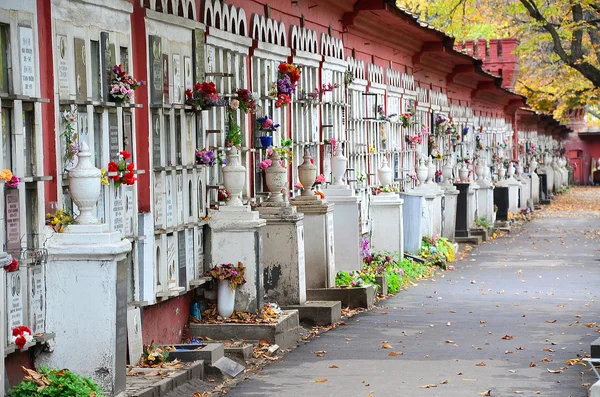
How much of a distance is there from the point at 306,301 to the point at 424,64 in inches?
559

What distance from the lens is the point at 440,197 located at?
25.9 metres

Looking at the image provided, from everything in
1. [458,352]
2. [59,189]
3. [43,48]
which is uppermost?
[43,48]

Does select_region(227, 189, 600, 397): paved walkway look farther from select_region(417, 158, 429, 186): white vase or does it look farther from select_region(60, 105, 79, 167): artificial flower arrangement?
select_region(417, 158, 429, 186): white vase

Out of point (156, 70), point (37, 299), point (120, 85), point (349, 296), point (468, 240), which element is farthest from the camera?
point (468, 240)

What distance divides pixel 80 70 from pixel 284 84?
5.52 meters

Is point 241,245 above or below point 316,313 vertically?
above

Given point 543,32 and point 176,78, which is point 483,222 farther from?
point 176,78

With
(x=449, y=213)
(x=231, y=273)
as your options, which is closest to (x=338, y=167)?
(x=231, y=273)

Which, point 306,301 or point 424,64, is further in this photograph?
point 424,64

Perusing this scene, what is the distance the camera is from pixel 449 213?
2703cm

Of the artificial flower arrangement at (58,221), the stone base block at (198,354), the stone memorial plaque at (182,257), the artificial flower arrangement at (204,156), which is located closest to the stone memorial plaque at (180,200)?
the stone memorial plaque at (182,257)

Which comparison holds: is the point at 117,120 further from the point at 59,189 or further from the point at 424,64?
the point at 424,64

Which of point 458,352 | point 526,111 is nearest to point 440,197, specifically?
point 458,352

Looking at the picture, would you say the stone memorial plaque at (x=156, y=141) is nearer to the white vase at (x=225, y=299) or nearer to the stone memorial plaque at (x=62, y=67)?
the white vase at (x=225, y=299)
